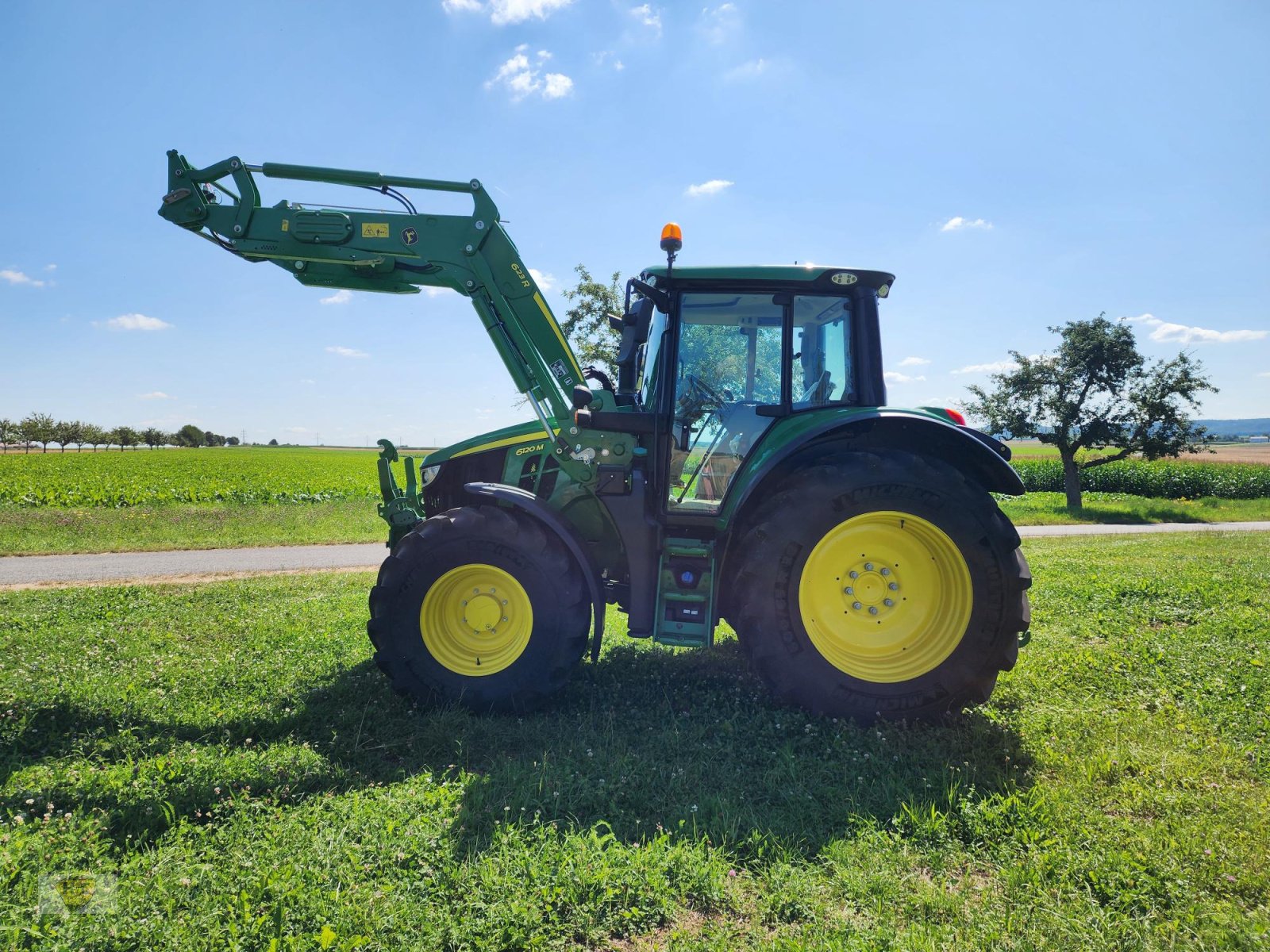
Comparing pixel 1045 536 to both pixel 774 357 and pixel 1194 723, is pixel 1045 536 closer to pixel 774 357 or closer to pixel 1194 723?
pixel 1194 723

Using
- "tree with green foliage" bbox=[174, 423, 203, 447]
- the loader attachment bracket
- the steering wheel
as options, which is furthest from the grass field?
"tree with green foliage" bbox=[174, 423, 203, 447]

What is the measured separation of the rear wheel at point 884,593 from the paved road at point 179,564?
7.59 metres

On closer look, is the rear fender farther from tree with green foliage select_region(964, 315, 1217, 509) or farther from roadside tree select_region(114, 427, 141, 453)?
roadside tree select_region(114, 427, 141, 453)

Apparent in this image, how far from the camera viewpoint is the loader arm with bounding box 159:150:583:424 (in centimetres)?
457

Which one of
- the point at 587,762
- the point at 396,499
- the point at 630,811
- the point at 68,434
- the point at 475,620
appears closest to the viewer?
the point at 630,811

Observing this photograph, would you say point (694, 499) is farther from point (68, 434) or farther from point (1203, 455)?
point (68, 434)

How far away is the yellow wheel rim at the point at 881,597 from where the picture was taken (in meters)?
3.99

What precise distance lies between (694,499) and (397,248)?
260cm

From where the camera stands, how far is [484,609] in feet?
13.9

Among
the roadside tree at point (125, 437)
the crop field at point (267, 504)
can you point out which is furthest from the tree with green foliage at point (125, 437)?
the crop field at point (267, 504)

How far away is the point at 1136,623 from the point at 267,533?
13.3 meters

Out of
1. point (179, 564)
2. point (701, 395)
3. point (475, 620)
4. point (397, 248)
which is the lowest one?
point (179, 564)

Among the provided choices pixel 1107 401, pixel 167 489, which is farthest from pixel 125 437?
pixel 1107 401

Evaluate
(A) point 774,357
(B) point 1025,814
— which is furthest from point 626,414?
(B) point 1025,814
